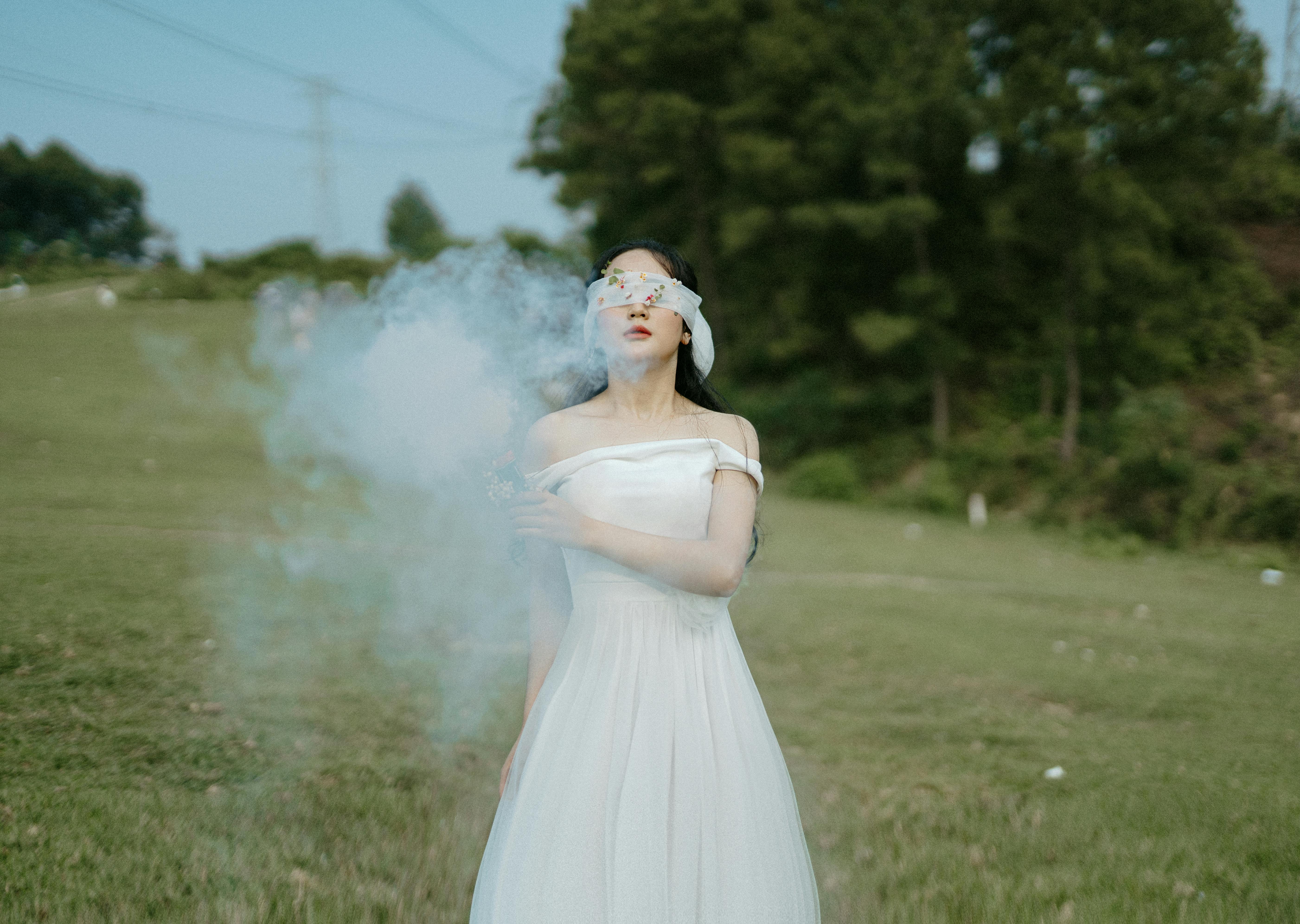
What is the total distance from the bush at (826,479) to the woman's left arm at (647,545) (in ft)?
62.7

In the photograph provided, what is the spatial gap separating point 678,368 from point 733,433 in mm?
325

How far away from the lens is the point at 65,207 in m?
5.05

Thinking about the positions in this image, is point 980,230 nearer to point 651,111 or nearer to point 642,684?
point 651,111

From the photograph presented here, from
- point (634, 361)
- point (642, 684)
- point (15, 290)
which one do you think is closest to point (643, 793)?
point (642, 684)

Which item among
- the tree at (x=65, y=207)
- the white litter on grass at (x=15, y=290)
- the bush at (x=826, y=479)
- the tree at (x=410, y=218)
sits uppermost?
the tree at (x=410, y=218)

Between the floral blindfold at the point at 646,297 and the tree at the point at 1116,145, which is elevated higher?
the tree at the point at 1116,145

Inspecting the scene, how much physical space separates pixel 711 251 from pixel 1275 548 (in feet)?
56.3

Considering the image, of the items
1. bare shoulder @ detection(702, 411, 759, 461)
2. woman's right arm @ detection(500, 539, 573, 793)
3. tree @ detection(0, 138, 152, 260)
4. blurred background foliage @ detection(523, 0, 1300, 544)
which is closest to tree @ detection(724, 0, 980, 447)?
blurred background foliage @ detection(523, 0, 1300, 544)

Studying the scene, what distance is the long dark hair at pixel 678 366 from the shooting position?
2553 mm

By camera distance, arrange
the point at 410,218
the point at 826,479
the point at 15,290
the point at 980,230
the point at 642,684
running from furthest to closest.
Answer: the point at 410,218 → the point at 980,230 → the point at 826,479 → the point at 15,290 → the point at 642,684

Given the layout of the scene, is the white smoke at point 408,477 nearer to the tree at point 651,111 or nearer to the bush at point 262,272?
the bush at point 262,272

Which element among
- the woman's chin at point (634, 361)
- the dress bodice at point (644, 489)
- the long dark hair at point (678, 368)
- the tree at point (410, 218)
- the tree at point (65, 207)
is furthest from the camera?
the tree at point (410, 218)

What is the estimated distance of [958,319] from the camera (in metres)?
23.9

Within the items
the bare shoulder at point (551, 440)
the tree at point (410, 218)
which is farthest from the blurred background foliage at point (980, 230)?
the tree at point (410, 218)
